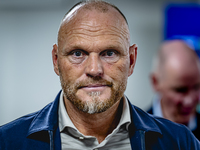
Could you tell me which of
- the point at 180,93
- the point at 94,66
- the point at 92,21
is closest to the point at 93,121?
the point at 94,66

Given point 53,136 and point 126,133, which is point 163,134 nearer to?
Result: point 126,133

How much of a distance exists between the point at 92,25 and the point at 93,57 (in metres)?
0.10

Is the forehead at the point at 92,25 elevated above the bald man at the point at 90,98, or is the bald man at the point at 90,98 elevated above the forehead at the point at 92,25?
the forehead at the point at 92,25

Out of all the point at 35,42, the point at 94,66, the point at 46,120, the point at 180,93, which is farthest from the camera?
the point at 35,42

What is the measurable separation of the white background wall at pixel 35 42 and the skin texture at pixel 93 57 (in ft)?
4.48

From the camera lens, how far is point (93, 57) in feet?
2.76

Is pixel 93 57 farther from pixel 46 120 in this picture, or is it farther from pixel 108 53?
pixel 46 120

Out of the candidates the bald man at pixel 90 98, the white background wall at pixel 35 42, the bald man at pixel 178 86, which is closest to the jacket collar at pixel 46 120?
the bald man at pixel 90 98

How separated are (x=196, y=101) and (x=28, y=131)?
3.59 ft

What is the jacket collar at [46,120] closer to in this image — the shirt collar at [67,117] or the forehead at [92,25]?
the shirt collar at [67,117]

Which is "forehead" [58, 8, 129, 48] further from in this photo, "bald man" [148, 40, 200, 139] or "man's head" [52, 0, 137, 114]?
"bald man" [148, 40, 200, 139]

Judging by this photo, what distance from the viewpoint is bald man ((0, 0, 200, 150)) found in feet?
2.79

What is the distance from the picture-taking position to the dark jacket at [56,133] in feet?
2.87

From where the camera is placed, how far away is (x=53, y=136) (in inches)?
35.1
